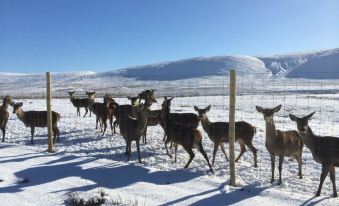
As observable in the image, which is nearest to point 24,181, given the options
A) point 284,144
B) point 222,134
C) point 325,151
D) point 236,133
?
point 222,134

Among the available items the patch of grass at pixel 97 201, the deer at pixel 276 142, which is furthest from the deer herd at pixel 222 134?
the patch of grass at pixel 97 201

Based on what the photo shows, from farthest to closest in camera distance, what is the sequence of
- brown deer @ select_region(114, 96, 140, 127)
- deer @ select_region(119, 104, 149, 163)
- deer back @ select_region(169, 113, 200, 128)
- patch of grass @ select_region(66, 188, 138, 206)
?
brown deer @ select_region(114, 96, 140, 127), deer back @ select_region(169, 113, 200, 128), deer @ select_region(119, 104, 149, 163), patch of grass @ select_region(66, 188, 138, 206)

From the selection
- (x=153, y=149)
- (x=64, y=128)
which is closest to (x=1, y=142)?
(x=64, y=128)

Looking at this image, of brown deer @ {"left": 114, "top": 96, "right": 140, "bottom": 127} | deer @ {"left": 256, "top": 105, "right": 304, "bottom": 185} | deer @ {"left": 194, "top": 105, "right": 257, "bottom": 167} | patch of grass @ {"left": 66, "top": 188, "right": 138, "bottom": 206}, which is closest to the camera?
patch of grass @ {"left": 66, "top": 188, "right": 138, "bottom": 206}

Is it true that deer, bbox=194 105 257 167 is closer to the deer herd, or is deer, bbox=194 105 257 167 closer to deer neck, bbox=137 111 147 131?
the deer herd

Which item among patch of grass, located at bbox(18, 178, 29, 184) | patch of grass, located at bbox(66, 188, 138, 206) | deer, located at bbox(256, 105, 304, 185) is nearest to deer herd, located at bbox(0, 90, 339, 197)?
deer, located at bbox(256, 105, 304, 185)

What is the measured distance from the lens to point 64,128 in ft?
66.8

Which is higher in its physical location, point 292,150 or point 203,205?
point 292,150

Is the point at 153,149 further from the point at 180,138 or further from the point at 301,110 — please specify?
the point at 301,110

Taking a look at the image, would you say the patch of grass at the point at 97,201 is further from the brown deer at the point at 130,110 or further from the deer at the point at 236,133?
the brown deer at the point at 130,110

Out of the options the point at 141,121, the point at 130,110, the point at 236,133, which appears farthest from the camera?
the point at 130,110

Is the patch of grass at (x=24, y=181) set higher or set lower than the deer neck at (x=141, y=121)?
lower

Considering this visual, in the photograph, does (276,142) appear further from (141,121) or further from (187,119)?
(187,119)

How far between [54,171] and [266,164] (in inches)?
238
